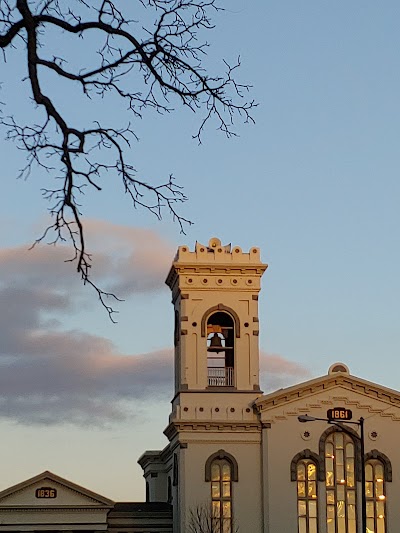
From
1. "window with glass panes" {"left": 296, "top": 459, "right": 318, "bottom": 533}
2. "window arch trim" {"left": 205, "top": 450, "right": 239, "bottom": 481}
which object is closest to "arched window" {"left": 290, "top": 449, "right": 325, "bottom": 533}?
"window with glass panes" {"left": 296, "top": 459, "right": 318, "bottom": 533}

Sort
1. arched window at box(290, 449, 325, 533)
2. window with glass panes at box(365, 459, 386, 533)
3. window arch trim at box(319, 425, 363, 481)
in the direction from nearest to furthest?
window with glass panes at box(365, 459, 386, 533) → arched window at box(290, 449, 325, 533) → window arch trim at box(319, 425, 363, 481)

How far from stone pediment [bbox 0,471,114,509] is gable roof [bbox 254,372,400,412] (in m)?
9.40

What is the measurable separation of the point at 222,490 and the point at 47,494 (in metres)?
8.40

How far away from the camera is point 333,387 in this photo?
194ft

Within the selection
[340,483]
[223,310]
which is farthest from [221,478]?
[223,310]

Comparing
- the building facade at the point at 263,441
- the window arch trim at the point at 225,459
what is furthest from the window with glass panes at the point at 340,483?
the window arch trim at the point at 225,459

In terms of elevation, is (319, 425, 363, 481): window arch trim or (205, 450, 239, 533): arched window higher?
(319, 425, 363, 481): window arch trim

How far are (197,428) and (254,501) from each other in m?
4.27

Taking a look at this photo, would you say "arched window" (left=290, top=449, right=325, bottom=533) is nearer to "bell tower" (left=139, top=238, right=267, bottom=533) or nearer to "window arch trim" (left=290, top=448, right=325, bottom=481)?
"window arch trim" (left=290, top=448, right=325, bottom=481)

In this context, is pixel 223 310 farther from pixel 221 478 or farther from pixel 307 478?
pixel 307 478

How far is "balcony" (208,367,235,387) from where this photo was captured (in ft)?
196

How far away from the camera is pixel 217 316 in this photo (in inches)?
2395

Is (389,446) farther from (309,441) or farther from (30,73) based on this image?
(30,73)

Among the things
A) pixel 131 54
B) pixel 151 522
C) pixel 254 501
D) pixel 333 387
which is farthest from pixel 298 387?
pixel 131 54
